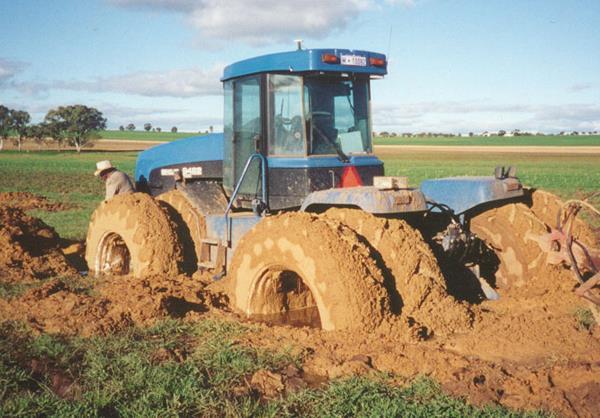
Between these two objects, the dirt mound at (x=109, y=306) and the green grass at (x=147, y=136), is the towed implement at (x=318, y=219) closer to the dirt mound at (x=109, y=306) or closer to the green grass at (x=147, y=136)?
the dirt mound at (x=109, y=306)

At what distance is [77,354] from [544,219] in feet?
16.8

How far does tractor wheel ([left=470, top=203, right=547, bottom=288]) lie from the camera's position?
22.4ft

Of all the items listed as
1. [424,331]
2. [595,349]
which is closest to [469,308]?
[424,331]

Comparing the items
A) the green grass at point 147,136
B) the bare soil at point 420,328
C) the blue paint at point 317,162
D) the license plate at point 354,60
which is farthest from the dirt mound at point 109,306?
the green grass at point 147,136

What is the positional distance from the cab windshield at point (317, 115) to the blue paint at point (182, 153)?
181 centimetres

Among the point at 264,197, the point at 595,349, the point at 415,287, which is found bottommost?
the point at 595,349

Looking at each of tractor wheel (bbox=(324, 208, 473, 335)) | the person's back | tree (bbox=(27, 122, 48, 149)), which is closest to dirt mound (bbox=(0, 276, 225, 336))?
tractor wheel (bbox=(324, 208, 473, 335))

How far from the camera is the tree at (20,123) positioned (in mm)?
103062

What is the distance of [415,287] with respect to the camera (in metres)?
5.29

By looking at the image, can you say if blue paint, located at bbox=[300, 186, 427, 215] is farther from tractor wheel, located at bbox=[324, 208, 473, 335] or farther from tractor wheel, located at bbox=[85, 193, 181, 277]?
tractor wheel, located at bbox=[85, 193, 181, 277]

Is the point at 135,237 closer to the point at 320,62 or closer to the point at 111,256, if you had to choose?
the point at 111,256

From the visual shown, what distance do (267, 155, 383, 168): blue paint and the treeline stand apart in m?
94.0

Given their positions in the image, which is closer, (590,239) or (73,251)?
(590,239)

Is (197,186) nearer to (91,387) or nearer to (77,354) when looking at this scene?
(77,354)
